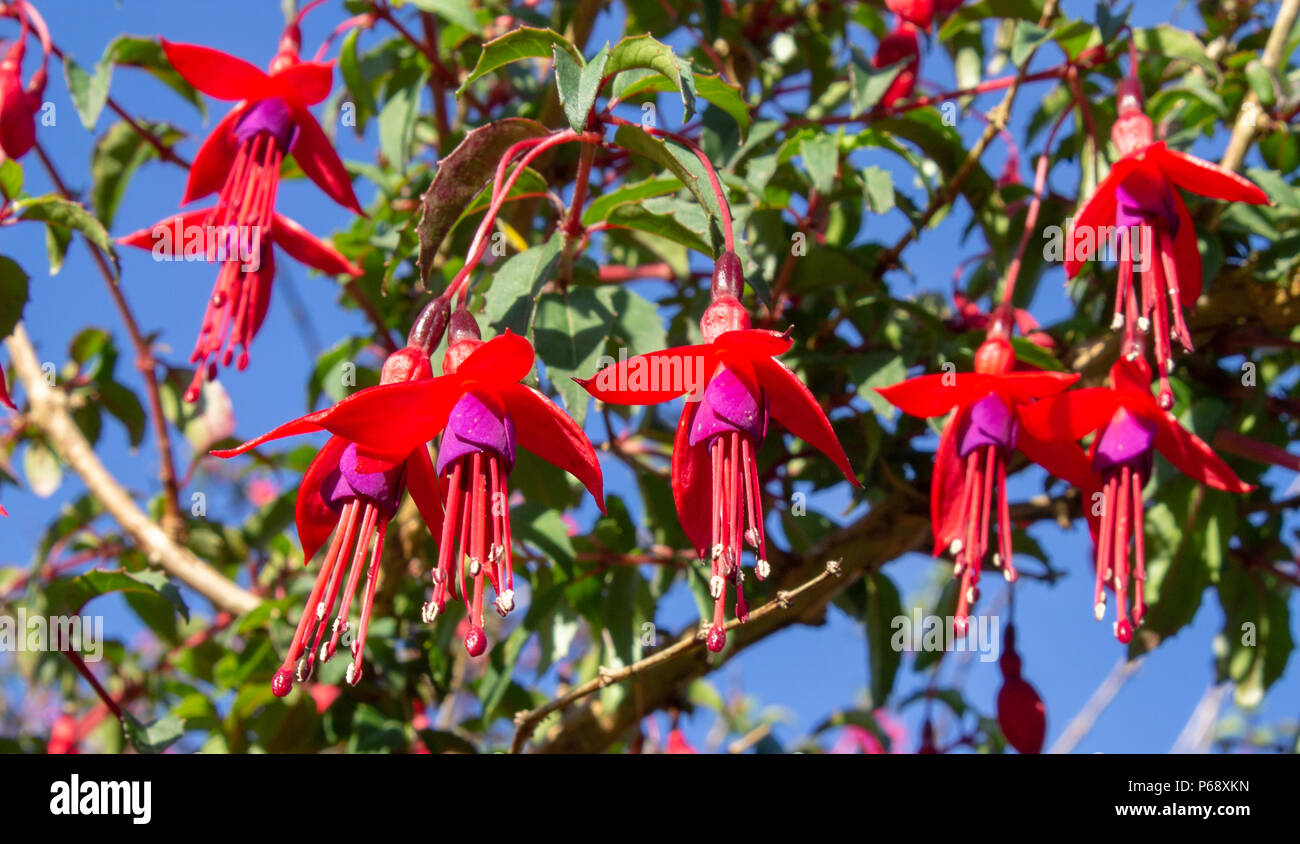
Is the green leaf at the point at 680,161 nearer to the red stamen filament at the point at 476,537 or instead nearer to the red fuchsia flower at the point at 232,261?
the red stamen filament at the point at 476,537

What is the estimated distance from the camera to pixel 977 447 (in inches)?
34.0

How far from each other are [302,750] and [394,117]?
2.37 ft

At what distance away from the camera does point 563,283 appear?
1.01 meters

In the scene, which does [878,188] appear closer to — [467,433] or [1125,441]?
[1125,441]

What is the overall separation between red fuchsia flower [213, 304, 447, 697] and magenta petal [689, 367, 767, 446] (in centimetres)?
18

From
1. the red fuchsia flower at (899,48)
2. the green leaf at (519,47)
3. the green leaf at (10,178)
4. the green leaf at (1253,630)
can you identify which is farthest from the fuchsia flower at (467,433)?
the green leaf at (1253,630)

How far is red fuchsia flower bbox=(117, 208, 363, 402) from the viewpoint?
36.3 inches

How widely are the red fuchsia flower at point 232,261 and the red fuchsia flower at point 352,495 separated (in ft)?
0.58

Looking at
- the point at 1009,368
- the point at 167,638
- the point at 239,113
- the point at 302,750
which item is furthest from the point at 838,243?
the point at 167,638

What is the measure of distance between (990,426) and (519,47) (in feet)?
1.50

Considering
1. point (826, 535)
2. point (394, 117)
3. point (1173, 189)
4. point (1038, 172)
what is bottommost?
point (826, 535)

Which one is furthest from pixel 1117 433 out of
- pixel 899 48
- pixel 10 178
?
pixel 10 178

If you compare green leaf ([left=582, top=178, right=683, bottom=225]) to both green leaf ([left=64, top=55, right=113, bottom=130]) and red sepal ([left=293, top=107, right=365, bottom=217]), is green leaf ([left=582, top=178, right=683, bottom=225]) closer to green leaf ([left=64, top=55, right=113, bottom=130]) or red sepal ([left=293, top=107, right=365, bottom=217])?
red sepal ([left=293, top=107, right=365, bottom=217])
